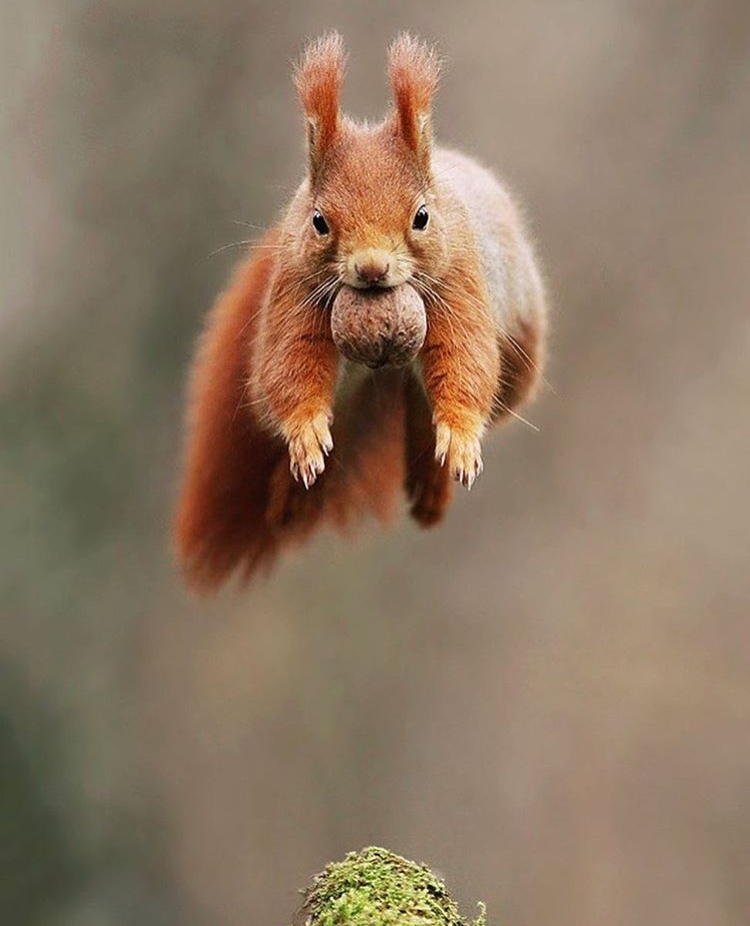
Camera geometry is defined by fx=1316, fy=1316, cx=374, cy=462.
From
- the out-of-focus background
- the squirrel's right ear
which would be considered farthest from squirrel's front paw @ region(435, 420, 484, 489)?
the out-of-focus background

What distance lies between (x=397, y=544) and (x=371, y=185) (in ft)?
2.90

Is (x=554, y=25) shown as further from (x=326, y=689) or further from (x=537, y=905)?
(x=537, y=905)

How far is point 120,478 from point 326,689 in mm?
441

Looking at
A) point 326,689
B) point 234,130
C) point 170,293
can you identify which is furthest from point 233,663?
point 234,130

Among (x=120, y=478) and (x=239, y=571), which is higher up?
(x=120, y=478)

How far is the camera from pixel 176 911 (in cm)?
200

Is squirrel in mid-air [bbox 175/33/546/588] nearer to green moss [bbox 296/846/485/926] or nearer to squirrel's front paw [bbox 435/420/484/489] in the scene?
squirrel's front paw [bbox 435/420/484/489]

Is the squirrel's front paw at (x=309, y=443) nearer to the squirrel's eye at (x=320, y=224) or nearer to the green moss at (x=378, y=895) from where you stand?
the squirrel's eye at (x=320, y=224)

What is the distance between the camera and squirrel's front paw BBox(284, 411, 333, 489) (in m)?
1.12

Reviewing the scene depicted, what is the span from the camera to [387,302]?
3.43 ft

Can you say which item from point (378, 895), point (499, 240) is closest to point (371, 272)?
point (499, 240)

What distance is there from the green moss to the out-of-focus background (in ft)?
1.93

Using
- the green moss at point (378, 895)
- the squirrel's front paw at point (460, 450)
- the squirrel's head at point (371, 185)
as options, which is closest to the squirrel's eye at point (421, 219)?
the squirrel's head at point (371, 185)

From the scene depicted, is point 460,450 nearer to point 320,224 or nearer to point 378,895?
point 320,224
